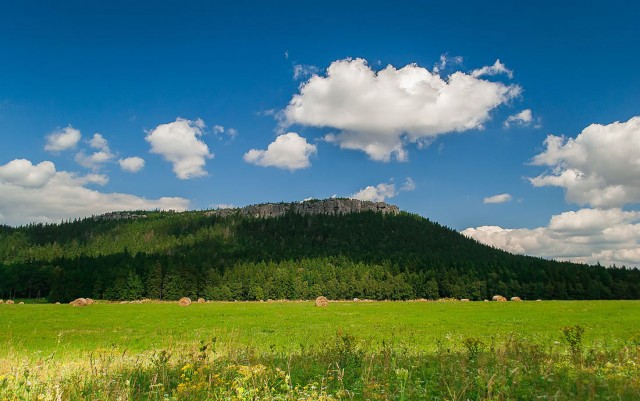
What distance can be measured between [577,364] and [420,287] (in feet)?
387

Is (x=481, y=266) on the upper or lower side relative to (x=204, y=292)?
upper

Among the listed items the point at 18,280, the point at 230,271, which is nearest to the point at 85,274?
the point at 18,280

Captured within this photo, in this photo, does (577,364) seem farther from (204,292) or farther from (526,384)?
(204,292)

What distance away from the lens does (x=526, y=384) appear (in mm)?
8938

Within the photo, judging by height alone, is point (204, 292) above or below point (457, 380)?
below

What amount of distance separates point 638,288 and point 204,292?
127156 mm

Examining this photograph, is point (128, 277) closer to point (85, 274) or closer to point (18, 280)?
point (85, 274)

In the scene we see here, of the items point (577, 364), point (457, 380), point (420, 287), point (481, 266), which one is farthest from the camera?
point (481, 266)

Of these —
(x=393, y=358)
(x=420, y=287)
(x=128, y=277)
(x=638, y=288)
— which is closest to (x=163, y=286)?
(x=128, y=277)

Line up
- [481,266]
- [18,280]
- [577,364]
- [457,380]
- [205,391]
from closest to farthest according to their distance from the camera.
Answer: [205,391] < [457,380] < [577,364] < [18,280] < [481,266]

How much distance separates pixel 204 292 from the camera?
125250mm

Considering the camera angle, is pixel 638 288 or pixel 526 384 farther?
pixel 638 288

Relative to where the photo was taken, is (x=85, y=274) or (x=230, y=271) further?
(x=230, y=271)

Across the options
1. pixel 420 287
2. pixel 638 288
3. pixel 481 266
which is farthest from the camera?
pixel 481 266
